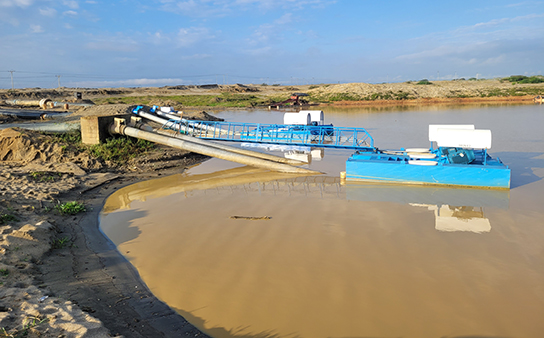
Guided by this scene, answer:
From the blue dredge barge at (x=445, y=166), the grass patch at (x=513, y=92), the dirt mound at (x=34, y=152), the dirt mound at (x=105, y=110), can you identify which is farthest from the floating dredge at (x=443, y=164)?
the grass patch at (x=513, y=92)

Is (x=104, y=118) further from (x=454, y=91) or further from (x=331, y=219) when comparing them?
(x=454, y=91)

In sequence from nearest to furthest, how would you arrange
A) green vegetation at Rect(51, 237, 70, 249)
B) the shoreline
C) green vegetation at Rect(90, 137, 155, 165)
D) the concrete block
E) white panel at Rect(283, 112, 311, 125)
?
the shoreline
green vegetation at Rect(51, 237, 70, 249)
green vegetation at Rect(90, 137, 155, 165)
the concrete block
white panel at Rect(283, 112, 311, 125)

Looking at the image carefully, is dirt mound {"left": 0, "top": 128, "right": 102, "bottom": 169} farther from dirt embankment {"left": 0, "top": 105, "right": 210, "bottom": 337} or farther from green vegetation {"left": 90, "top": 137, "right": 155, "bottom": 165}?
dirt embankment {"left": 0, "top": 105, "right": 210, "bottom": 337}

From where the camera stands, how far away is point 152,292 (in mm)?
7207

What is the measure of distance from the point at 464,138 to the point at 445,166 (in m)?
1.23

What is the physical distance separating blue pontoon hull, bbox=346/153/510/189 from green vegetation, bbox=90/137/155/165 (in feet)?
35.6

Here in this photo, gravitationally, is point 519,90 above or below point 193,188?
above

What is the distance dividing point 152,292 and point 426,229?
727 cm

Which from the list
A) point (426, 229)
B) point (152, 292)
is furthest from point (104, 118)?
point (426, 229)

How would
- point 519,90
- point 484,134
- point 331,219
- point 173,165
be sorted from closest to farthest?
point 331,219, point 484,134, point 173,165, point 519,90

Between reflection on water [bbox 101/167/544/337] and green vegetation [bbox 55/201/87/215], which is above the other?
green vegetation [bbox 55/201/87/215]

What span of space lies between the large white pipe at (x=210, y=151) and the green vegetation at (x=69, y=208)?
7.40 m

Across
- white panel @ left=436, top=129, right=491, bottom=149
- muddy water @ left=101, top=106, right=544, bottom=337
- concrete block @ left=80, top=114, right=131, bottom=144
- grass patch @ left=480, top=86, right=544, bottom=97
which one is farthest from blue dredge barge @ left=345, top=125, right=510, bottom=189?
grass patch @ left=480, top=86, right=544, bottom=97

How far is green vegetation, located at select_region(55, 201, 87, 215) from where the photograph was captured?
11.0 m
